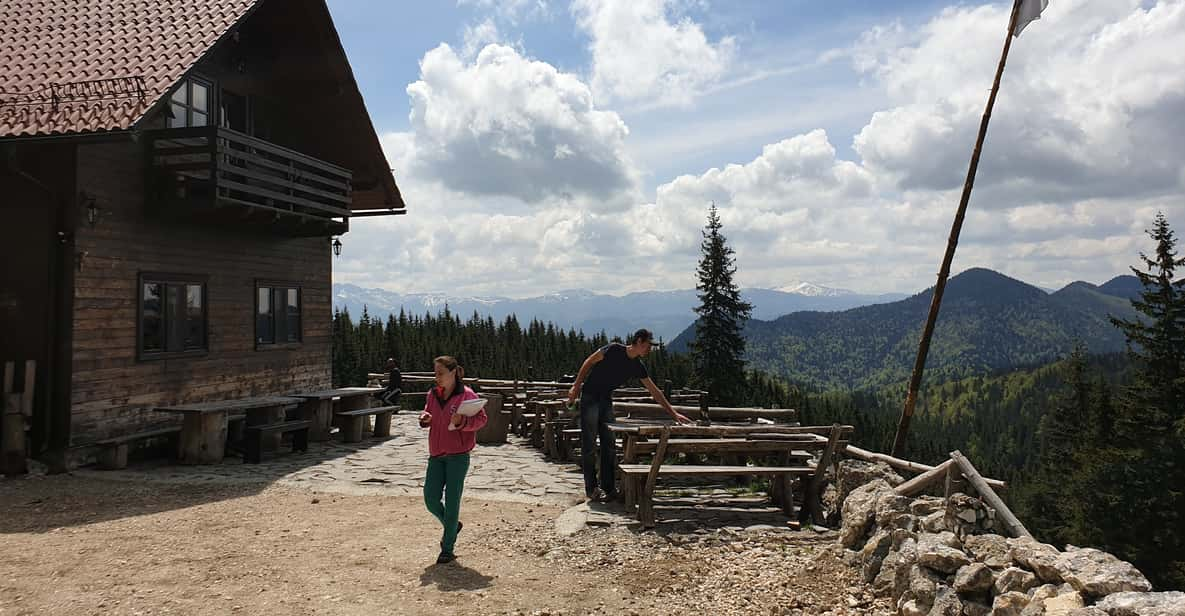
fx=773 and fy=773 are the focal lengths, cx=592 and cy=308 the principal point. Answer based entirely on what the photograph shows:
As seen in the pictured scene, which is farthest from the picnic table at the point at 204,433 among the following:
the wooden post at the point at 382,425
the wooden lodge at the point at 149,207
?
the wooden post at the point at 382,425

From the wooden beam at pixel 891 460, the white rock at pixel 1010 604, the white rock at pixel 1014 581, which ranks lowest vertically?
the white rock at pixel 1010 604

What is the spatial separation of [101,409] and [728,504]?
1032 centimetres

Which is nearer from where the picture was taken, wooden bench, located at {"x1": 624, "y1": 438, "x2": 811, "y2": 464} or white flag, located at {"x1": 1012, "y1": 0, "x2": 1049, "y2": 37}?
→ wooden bench, located at {"x1": 624, "y1": 438, "x2": 811, "y2": 464}

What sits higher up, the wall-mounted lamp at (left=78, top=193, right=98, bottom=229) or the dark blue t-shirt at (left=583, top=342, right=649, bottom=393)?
the wall-mounted lamp at (left=78, top=193, right=98, bottom=229)

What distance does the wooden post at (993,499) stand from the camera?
22.8ft

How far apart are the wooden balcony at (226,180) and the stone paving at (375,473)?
4601 millimetres

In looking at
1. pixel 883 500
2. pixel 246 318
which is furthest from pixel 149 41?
pixel 883 500

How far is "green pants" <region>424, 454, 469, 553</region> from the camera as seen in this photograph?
7.20 meters

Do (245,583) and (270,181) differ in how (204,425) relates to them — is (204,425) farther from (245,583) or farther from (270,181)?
(245,583)

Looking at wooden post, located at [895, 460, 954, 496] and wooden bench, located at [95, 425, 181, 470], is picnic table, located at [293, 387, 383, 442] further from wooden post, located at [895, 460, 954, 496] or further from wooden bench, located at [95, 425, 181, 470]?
wooden post, located at [895, 460, 954, 496]

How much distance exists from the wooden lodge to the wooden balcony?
0.04 m

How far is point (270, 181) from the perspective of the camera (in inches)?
587

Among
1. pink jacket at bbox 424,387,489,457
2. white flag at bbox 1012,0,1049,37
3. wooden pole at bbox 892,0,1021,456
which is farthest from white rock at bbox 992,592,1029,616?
white flag at bbox 1012,0,1049,37

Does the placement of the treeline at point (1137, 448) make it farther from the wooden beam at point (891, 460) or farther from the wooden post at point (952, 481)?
the wooden post at point (952, 481)
